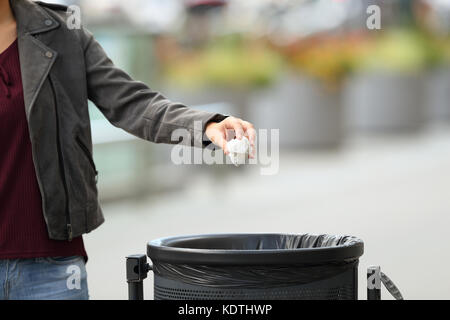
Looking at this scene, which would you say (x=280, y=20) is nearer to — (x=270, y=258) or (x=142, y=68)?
(x=142, y=68)

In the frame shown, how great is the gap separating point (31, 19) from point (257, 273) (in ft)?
2.95

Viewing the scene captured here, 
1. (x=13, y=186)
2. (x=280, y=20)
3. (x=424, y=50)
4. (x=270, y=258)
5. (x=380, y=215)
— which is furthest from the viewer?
(x=424, y=50)

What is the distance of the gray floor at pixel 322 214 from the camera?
6.54 meters

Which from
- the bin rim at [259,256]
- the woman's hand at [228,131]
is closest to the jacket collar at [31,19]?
the woman's hand at [228,131]

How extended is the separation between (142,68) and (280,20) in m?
5.58

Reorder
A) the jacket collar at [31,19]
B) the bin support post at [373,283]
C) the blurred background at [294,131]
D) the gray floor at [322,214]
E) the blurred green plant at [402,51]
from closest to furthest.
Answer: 1. the bin support post at [373,283]
2. the jacket collar at [31,19]
3. the gray floor at [322,214]
4. the blurred background at [294,131]
5. the blurred green plant at [402,51]

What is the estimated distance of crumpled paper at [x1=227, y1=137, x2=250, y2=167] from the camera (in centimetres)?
223

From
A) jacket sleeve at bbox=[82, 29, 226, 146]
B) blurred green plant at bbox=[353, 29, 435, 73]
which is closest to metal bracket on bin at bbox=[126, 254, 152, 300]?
jacket sleeve at bbox=[82, 29, 226, 146]

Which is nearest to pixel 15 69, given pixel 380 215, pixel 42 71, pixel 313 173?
pixel 42 71

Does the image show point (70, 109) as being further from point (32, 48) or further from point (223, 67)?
point (223, 67)

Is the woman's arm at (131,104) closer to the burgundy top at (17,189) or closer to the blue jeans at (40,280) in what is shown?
the burgundy top at (17,189)

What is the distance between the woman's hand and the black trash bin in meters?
0.25

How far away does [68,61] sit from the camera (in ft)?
8.50

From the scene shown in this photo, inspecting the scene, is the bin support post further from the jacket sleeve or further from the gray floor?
the gray floor
